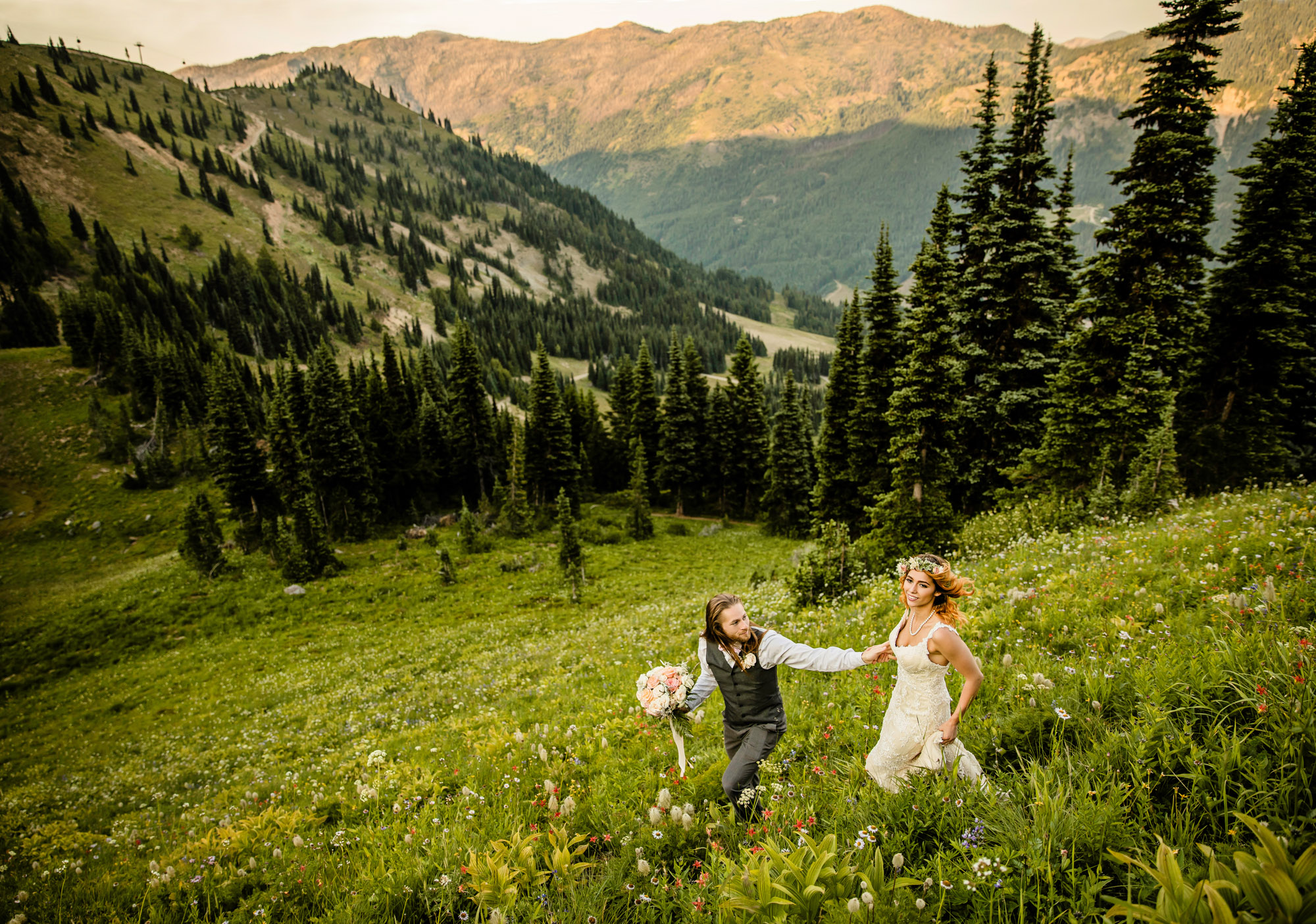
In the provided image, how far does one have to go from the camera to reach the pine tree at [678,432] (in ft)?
183

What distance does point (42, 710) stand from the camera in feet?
69.8

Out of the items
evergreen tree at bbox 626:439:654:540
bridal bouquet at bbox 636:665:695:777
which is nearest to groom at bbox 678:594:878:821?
bridal bouquet at bbox 636:665:695:777

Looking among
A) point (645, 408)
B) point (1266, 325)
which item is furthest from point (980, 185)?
point (645, 408)

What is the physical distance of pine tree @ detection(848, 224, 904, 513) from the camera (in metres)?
26.0

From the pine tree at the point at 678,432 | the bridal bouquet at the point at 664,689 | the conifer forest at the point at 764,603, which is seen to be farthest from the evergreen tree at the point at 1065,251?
the pine tree at the point at 678,432

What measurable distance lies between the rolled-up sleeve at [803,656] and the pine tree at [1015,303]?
18201mm

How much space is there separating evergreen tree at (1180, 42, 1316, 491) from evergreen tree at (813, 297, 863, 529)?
47.7 ft

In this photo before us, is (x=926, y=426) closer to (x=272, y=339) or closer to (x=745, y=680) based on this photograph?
(x=745, y=680)

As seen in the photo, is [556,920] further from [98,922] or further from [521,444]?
[521,444]

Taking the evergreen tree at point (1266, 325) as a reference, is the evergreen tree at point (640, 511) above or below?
below

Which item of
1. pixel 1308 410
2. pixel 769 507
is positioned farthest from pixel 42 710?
pixel 1308 410

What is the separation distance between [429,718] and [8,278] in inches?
5330

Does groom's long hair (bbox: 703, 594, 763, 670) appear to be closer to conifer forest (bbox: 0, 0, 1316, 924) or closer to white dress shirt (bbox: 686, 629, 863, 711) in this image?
white dress shirt (bbox: 686, 629, 863, 711)

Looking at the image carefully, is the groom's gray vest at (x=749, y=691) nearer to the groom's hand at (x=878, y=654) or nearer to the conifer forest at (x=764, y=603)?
the conifer forest at (x=764, y=603)
